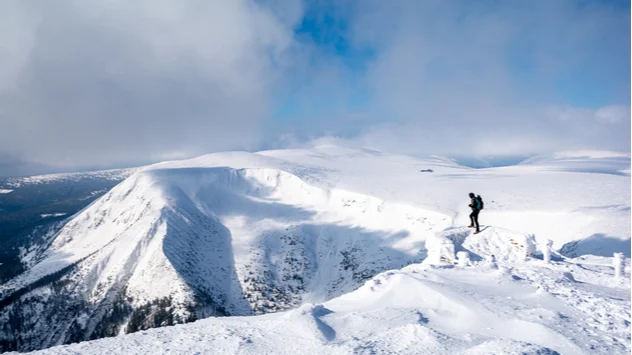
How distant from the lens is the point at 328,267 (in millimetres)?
85750

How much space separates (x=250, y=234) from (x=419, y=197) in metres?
50.2

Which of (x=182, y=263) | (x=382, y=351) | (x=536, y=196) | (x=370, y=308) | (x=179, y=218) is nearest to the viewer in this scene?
(x=382, y=351)

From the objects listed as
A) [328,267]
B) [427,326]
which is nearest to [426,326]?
[427,326]

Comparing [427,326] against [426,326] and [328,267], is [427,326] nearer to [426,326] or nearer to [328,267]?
[426,326]

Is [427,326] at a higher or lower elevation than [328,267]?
higher

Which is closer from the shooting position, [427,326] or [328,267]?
Answer: [427,326]

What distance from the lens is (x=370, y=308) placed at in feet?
34.6

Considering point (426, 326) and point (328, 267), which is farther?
point (328, 267)

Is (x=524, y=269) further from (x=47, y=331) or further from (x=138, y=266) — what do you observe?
(x=47, y=331)

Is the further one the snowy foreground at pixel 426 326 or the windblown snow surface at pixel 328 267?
the windblown snow surface at pixel 328 267

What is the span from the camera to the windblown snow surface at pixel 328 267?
27.6 feet

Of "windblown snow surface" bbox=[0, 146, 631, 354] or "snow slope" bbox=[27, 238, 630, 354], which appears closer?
"snow slope" bbox=[27, 238, 630, 354]

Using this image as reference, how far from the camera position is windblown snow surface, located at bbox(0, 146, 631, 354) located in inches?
331

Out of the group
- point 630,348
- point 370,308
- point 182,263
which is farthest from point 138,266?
point 630,348
